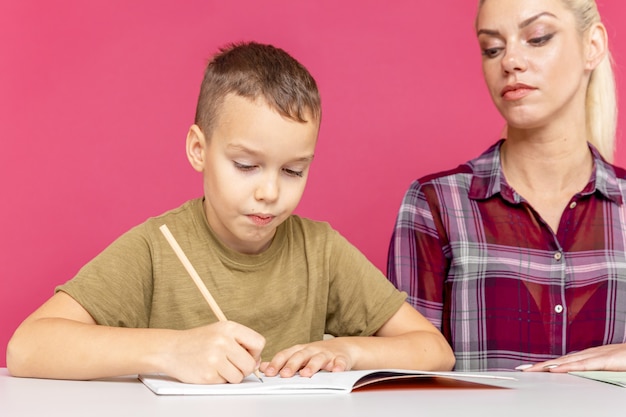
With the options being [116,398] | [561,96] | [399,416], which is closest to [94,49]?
[561,96]

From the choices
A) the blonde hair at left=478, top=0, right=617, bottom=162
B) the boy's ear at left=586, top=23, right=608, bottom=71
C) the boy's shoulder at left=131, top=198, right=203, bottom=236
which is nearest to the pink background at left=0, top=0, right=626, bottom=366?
the blonde hair at left=478, top=0, right=617, bottom=162

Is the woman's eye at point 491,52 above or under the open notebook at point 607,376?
above

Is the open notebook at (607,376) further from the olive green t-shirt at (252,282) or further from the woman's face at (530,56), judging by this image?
the woman's face at (530,56)

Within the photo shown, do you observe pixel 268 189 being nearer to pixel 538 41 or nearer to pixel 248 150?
pixel 248 150

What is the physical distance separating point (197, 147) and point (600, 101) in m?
1.01

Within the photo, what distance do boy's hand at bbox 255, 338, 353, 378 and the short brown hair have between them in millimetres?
339

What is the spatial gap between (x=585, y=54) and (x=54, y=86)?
131cm

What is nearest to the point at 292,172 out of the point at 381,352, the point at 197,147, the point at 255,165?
the point at 255,165

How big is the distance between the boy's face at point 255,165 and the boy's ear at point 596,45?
86 centimetres

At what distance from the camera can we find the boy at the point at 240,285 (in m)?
1.17

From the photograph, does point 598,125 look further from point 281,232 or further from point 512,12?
point 281,232

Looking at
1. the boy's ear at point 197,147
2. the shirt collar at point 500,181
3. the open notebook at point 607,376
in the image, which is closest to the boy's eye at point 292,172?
the boy's ear at point 197,147

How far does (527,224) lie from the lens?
6.29 feet

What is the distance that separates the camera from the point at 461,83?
2637 millimetres
